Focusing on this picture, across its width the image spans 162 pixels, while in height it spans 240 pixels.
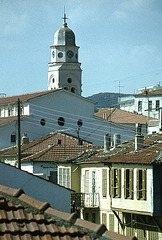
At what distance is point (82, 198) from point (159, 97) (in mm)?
64363

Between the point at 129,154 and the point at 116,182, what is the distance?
1670 mm

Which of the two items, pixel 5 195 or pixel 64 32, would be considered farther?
pixel 64 32

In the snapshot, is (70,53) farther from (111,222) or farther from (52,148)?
(111,222)

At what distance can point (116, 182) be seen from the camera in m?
38.4

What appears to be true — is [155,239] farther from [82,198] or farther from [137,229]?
[82,198]

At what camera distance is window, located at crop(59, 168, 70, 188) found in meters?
44.9

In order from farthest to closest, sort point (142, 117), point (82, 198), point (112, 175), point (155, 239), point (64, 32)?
point (64, 32) < point (142, 117) < point (82, 198) < point (112, 175) < point (155, 239)

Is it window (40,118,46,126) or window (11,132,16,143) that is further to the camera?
window (40,118,46,126)

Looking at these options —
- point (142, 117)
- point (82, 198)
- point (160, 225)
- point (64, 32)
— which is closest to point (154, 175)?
point (160, 225)

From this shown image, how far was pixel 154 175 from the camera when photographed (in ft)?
113

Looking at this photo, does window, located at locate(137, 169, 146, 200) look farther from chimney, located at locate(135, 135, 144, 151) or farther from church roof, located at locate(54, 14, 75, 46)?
church roof, located at locate(54, 14, 75, 46)

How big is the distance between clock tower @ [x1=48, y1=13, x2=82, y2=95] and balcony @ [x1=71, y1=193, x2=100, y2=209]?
246 ft

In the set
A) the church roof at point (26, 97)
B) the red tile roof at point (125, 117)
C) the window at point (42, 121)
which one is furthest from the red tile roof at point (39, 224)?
the red tile roof at point (125, 117)

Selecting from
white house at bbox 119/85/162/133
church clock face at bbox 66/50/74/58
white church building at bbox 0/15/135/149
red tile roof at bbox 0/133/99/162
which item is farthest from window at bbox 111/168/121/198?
church clock face at bbox 66/50/74/58
